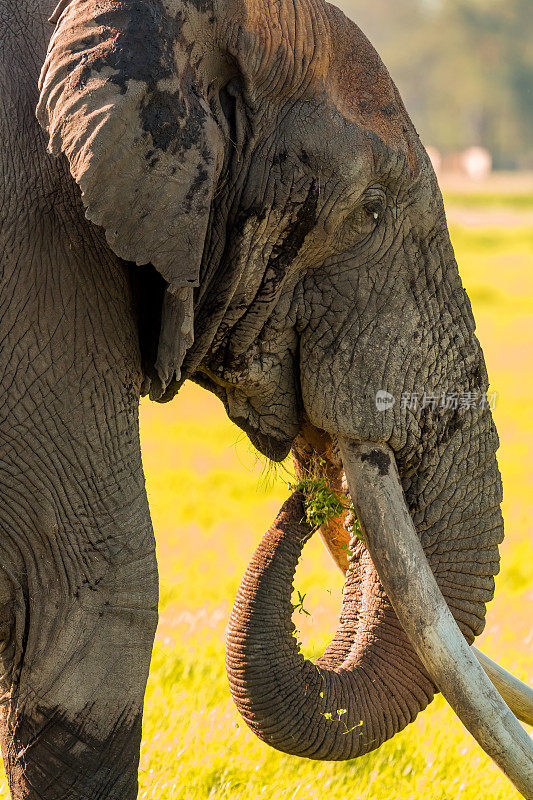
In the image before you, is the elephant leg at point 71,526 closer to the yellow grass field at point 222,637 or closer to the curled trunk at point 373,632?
the curled trunk at point 373,632

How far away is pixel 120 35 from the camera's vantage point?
2654mm

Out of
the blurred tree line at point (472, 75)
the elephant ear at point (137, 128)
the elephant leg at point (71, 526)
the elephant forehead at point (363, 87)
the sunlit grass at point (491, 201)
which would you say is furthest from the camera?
the blurred tree line at point (472, 75)

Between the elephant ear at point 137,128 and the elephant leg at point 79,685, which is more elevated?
the elephant ear at point 137,128

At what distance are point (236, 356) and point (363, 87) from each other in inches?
31.2

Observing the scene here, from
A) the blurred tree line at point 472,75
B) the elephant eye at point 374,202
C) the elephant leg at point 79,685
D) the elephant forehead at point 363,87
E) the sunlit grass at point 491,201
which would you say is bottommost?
the elephant leg at point 79,685

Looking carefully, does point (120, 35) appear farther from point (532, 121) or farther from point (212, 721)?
point (532, 121)

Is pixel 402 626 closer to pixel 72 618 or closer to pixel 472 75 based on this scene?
pixel 72 618

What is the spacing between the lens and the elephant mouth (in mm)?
3102

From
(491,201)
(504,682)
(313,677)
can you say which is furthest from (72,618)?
(491,201)

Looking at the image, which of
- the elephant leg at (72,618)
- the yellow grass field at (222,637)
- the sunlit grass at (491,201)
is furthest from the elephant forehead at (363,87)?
the sunlit grass at (491,201)

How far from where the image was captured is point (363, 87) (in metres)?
3.08

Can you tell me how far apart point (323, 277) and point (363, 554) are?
32.7 inches

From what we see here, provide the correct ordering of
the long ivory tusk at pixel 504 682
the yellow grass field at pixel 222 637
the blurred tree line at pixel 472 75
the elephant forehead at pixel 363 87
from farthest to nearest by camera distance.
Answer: the blurred tree line at pixel 472 75, the yellow grass field at pixel 222 637, the long ivory tusk at pixel 504 682, the elephant forehead at pixel 363 87

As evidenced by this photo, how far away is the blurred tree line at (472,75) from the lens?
3863 inches
